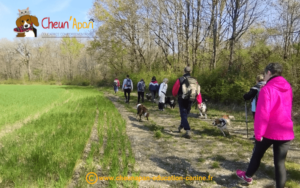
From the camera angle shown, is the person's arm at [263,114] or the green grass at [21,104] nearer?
the person's arm at [263,114]

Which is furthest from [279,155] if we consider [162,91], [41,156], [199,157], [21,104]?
[21,104]

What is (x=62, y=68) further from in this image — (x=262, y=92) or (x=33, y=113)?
(x=262, y=92)

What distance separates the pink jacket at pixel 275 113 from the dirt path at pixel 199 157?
1.04 m

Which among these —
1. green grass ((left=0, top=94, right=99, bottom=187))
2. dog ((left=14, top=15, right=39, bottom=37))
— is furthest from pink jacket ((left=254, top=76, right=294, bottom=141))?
dog ((left=14, top=15, right=39, bottom=37))

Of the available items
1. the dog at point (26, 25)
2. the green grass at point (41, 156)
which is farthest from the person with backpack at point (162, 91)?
the dog at point (26, 25)

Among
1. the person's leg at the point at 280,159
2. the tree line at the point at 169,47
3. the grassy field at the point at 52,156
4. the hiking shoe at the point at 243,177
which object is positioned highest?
the tree line at the point at 169,47

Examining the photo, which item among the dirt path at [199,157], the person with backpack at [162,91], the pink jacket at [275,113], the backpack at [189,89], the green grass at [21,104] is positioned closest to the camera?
the pink jacket at [275,113]

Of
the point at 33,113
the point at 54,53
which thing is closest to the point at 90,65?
the point at 54,53

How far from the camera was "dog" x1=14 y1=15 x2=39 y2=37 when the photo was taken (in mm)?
20408

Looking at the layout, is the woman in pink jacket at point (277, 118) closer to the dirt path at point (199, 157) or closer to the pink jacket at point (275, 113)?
the pink jacket at point (275, 113)

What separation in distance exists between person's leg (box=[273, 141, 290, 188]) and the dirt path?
19.4 inches

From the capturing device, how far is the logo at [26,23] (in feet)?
65.9

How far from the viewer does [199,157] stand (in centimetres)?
351

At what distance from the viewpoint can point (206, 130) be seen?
5.34 meters
